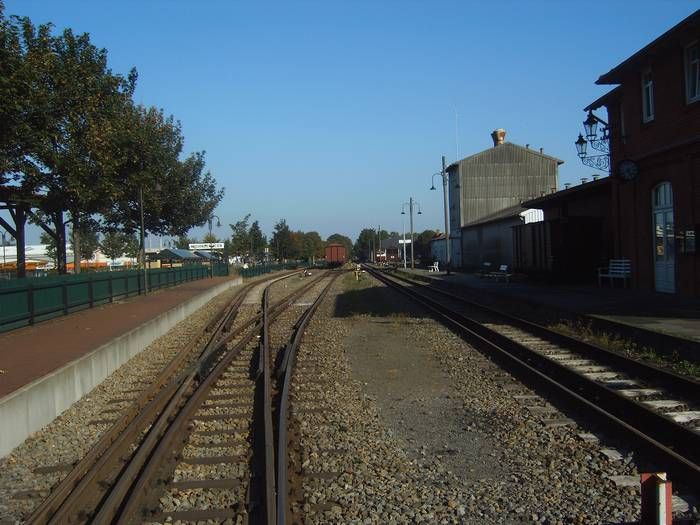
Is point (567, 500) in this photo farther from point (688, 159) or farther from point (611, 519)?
point (688, 159)

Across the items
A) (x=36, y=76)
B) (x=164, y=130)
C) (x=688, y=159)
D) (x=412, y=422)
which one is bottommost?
(x=412, y=422)

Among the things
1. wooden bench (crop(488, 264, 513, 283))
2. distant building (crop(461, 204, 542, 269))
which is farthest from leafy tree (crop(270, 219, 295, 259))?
wooden bench (crop(488, 264, 513, 283))

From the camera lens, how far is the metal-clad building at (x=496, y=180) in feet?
207

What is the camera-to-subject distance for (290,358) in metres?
11.3

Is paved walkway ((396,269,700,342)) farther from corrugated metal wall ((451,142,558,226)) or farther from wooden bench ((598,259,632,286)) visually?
corrugated metal wall ((451,142,558,226))

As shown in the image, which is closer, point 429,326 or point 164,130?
point 429,326

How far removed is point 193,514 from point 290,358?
6554 millimetres

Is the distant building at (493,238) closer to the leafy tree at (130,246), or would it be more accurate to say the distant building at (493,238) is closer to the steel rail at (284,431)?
the steel rail at (284,431)

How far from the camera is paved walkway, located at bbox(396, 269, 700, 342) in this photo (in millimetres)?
12015

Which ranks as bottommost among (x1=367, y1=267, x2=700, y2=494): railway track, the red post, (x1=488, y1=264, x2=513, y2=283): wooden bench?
(x1=367, y1=267, x2=700, y2=494): railway track

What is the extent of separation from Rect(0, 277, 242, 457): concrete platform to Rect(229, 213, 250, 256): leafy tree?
196ft

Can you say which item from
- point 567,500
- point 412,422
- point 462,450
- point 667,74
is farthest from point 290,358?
point 667,74

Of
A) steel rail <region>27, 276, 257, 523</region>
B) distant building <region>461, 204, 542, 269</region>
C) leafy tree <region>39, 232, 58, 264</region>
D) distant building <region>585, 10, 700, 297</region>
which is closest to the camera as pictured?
steel rail <region>27, 276, 257, 523</region>

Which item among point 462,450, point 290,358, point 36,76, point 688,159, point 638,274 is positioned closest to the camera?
point 462,450
